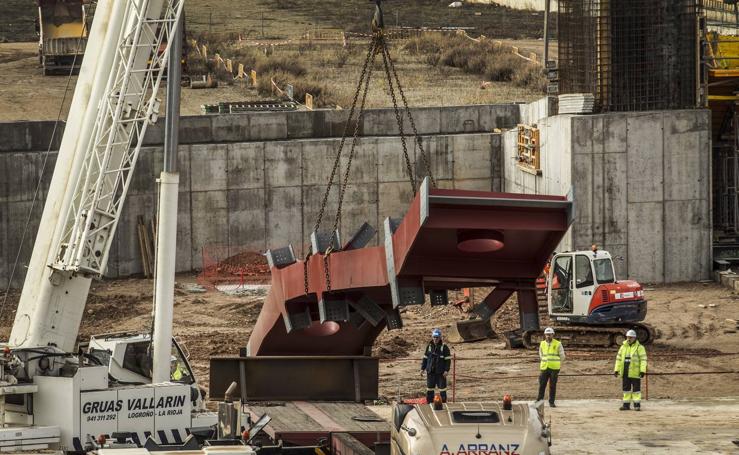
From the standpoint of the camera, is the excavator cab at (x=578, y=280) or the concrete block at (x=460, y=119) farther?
the concrete block at (x=460, y=119)

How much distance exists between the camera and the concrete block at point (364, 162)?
44844 millimetres

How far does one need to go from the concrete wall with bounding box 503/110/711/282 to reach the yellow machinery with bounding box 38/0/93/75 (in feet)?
81.7

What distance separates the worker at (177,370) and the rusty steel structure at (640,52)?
20289mm

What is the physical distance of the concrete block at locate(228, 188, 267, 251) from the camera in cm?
4403

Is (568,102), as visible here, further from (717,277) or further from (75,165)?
(75,165)

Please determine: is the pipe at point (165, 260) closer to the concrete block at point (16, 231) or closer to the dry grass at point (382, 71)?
the concrete block at point (16, 231)

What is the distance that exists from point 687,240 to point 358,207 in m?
9.42

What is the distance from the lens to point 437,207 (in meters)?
19.0

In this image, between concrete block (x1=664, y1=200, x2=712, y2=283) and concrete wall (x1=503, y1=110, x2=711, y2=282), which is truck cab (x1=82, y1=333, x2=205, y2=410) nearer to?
concrete wall (x1=503, y1=110, x2=711, y2=282)

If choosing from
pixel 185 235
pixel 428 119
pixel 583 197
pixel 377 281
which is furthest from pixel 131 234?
pixel 377 281

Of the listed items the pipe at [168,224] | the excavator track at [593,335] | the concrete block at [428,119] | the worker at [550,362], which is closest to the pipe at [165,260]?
the pipe at [168,224]

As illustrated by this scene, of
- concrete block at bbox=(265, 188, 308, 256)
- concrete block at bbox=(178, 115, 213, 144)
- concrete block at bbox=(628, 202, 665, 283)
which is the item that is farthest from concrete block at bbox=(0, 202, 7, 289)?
concrete block at bbox=(628, 202, 665, 283)

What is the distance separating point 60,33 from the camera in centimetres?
6131

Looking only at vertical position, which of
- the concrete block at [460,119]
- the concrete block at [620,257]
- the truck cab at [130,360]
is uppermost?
the concrete block at [460,119]
